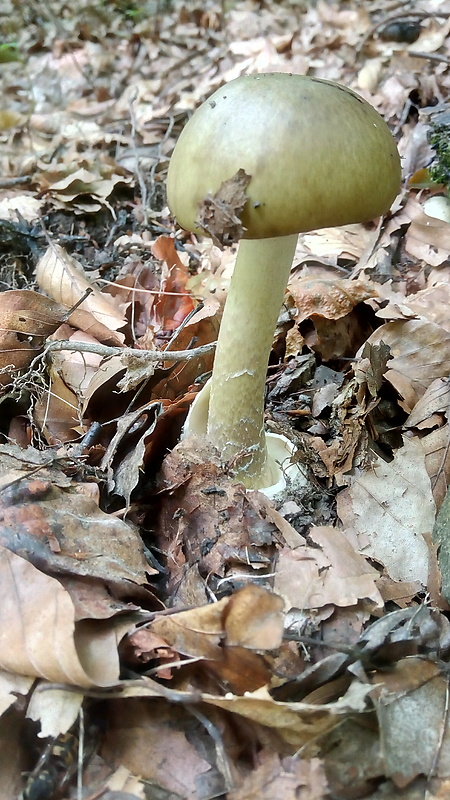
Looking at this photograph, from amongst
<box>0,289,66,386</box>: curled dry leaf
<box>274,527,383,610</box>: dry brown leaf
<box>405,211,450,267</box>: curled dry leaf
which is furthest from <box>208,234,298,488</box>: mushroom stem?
<box>405,211,450,267</box>: curled dry leaf

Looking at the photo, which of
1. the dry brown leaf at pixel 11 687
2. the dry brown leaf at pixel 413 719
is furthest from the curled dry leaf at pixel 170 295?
the dry brown leaf at pixel 413 719

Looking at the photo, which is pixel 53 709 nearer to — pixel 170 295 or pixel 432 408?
pixel 432 408

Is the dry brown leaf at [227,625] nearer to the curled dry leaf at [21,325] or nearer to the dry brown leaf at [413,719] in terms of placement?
the dry brown leaf at [413,719]

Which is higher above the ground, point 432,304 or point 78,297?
point 432,304

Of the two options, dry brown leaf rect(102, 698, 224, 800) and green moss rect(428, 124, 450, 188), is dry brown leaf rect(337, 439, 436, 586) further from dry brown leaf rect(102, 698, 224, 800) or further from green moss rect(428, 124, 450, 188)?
green moss rect(428, 124, 450, 188)

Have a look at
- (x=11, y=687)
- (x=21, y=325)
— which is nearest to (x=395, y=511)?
(x=11, y=687)

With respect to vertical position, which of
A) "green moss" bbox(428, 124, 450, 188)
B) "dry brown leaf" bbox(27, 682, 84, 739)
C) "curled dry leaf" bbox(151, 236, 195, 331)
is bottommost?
"curled dry leaf" bbox(151, 236, 195, 331)

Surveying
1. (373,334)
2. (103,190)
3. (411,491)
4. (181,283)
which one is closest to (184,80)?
(103,190)
